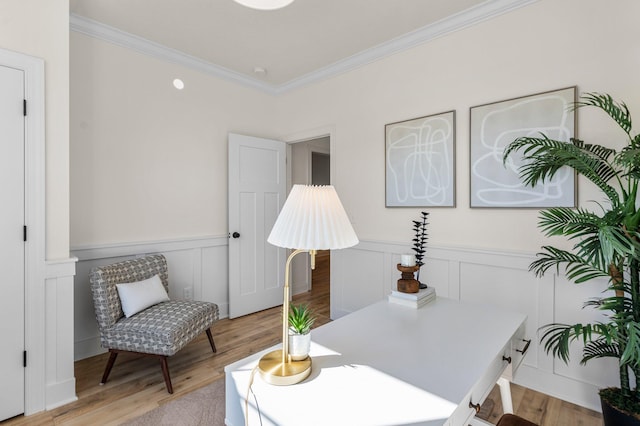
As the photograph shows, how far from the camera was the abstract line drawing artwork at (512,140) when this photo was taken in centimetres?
204

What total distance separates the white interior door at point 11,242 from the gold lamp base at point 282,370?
1797mm

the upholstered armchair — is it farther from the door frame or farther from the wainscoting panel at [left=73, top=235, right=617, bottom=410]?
the wainscoting panel at [left=73, top=235, right=617, bottom=410]

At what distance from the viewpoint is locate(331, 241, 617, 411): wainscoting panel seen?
6.52 ft

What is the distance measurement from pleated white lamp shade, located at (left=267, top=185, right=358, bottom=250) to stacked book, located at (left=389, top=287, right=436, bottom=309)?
Result: 2.45 ft

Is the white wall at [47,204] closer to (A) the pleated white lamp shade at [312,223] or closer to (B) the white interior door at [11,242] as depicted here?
(B) the white interior door at [11,242]

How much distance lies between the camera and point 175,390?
2152 mm

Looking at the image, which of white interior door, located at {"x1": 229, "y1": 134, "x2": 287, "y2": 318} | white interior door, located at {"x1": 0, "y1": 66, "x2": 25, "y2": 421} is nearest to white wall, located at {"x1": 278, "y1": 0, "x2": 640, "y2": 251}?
white interior door, located at {"x1": 229, "y1": 134, "x2": 287, "y2": 318}

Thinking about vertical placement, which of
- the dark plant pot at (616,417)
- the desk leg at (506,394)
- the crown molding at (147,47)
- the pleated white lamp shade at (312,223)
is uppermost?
the crown molding at (147,47)

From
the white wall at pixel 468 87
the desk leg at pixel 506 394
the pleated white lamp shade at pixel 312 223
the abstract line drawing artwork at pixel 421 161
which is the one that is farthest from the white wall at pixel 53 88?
the desk leg at pixel 506 394

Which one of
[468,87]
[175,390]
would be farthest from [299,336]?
[468,87]

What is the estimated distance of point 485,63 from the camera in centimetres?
238

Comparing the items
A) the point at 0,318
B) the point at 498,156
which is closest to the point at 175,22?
the point at 0,318

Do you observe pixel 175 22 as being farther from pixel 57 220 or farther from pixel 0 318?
pixel 0 318

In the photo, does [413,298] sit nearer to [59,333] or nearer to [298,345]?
[298,345]
